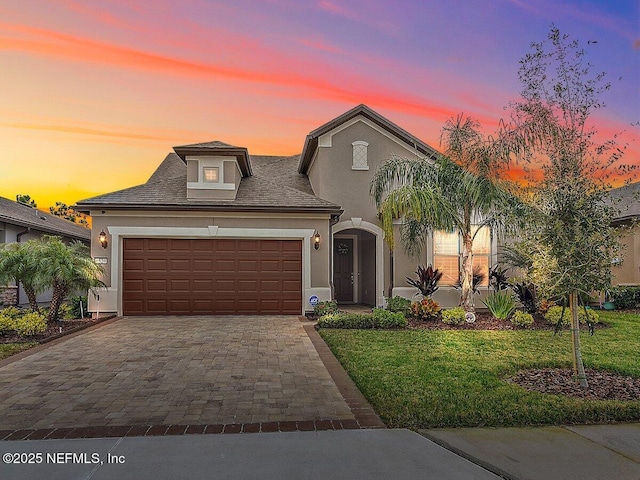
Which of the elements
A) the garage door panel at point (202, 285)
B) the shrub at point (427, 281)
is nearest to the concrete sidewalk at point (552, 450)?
the shrub at point (427, 281)

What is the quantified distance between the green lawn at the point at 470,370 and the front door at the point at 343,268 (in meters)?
6.80

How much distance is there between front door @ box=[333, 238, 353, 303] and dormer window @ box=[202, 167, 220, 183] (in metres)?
5.66

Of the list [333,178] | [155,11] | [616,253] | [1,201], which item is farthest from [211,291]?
[1,201]

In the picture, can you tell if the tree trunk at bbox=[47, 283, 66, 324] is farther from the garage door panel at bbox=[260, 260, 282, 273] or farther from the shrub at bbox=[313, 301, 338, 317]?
the shrub at bbox=[313, 301, 338, 317]

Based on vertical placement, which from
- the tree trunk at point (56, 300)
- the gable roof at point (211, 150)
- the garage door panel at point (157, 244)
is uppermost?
the gable roof at point (211, 150)

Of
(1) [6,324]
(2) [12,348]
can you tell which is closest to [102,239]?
(1) [6,324]

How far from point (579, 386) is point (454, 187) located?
6.64 m

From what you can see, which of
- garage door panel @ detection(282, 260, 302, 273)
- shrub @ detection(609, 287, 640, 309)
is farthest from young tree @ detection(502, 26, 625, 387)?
shrub @ detection(609, 287, 640, 309)

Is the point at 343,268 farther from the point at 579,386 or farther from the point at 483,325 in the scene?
the point at 579,386

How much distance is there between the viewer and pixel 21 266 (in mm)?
9984

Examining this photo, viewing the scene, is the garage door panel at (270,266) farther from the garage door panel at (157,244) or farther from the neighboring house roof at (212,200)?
the garage door panel at (157,244)

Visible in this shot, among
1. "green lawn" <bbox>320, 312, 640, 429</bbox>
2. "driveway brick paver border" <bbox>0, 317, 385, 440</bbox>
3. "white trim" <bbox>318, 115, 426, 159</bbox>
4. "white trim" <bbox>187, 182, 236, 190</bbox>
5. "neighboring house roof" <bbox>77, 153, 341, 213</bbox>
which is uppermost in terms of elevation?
"white trim" <bbox>318, 115, 426, 159</bbox>

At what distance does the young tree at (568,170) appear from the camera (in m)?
5.65

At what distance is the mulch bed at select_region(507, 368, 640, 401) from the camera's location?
17.8ft
